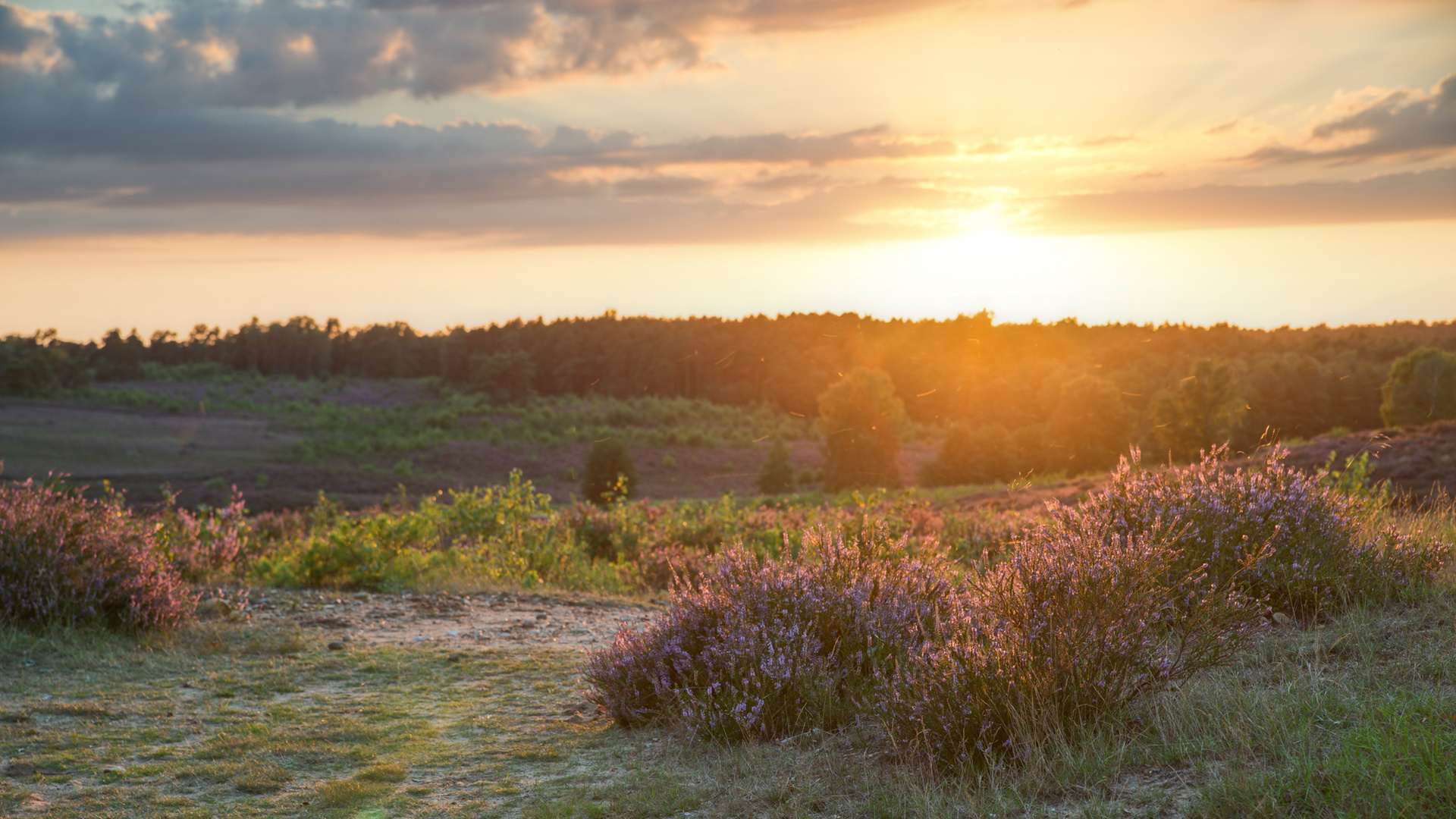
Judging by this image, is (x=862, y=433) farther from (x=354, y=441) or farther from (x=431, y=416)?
(x=431, y=416)

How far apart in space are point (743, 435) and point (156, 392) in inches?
1659

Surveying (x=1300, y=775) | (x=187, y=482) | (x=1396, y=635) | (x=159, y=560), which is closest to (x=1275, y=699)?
(x=1300, y=775)

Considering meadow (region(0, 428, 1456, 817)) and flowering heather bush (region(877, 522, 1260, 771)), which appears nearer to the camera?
meadow (region(0, 428, 1456, 817))

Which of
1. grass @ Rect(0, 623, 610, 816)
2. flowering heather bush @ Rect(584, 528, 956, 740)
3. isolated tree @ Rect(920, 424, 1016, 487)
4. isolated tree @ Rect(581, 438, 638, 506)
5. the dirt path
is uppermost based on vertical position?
flowering heather bush @ Rect(584, 528, 956, 740)

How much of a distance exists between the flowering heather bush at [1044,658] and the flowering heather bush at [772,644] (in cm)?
46

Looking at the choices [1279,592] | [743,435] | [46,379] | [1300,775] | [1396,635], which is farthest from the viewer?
[743,435]

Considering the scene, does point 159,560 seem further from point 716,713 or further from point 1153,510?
point 1153,510

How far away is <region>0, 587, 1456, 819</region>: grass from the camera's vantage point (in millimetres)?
3119

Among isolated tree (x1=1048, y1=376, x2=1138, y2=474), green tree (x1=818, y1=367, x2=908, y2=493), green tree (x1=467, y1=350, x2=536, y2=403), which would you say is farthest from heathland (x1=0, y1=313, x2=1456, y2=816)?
green tree (x1=467, y1=350, x2=536, y2=403)

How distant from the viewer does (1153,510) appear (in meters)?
5.43

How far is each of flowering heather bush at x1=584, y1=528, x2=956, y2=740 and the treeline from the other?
36184 millimetres

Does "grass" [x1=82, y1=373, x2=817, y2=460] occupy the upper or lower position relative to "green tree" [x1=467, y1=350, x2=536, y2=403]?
lower

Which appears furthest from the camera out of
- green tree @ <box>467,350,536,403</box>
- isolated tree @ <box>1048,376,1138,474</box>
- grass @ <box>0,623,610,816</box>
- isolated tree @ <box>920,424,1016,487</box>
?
green tree @ <box>467,350,536,403</box>

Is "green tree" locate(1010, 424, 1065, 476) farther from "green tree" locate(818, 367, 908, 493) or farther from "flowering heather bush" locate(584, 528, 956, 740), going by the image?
"flowering heather bush" locate(584, 528, 956, 740)
